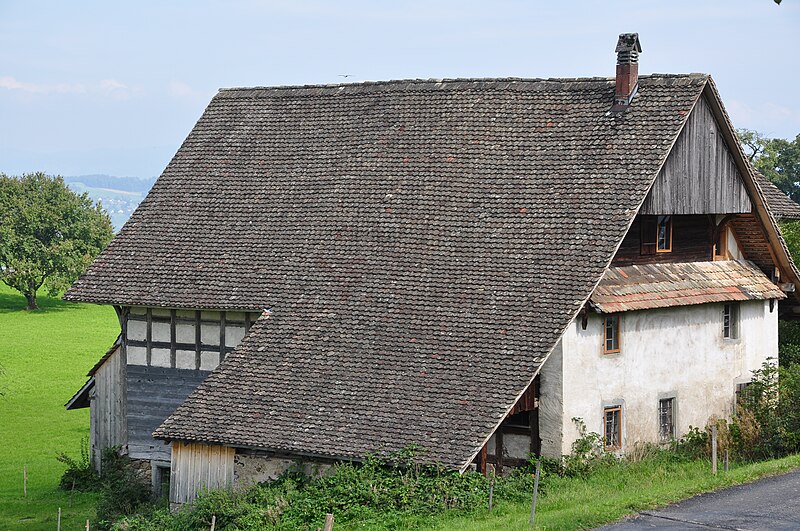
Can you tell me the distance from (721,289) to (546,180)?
4.73 meters

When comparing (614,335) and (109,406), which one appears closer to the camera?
(614,335)

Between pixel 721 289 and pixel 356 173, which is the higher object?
pixel 356 173

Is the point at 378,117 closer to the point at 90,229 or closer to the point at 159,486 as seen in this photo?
the point at 159,486

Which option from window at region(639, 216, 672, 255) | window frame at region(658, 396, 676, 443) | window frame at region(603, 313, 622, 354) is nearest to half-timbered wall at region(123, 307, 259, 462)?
window frame at region(603, 313, 622, 354)

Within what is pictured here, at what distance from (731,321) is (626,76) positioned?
606 cm

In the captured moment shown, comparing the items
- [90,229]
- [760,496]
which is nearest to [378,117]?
[760,496]

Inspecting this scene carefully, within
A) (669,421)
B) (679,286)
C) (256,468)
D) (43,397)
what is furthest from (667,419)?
(43,397)

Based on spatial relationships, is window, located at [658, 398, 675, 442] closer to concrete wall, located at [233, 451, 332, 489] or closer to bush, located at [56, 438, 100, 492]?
concrete wall, located at [233, 451, 332, 489]

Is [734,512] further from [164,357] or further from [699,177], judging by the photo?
[164,357]

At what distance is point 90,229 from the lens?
243 feet

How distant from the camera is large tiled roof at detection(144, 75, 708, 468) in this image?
23.0m

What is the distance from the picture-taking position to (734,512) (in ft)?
63.9

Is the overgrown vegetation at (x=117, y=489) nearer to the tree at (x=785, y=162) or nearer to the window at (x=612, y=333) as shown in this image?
the window at (x=612, y=333)

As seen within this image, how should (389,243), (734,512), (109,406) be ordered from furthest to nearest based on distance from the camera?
(109,406) → (389,243) → (734,512)
